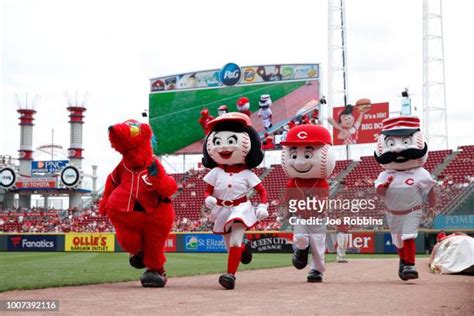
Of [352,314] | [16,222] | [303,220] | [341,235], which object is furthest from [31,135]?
[352,314]

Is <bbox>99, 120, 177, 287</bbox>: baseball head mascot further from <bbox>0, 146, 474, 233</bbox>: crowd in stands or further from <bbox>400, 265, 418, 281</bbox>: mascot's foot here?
<bbox>0, 146, 474, 233</bbox>: crowd in stands

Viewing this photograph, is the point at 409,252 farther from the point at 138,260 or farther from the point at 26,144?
the point at 26,144

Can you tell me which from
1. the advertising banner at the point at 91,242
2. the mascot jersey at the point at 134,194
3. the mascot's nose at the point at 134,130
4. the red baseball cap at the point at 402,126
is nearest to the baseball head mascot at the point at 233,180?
the mascot jersey at the point at 134,194

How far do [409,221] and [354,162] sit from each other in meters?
26.7

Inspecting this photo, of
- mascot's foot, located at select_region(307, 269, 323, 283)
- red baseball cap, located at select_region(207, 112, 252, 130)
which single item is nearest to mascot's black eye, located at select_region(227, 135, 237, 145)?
red baseball cap, located at select_region(207, 112, 252, 130)

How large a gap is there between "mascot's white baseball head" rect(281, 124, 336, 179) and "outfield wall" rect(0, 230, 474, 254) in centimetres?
1070

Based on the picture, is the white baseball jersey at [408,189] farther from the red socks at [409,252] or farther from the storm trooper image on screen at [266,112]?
the storm trooper image on screen at [266,112]

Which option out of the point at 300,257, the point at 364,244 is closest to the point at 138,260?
the point at 300,257

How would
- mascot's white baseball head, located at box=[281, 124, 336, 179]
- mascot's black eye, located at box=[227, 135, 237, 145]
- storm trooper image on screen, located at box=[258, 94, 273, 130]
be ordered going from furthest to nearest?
storm trooper image on screen, located at box=[258, 94, 273, 130] → mascot's white baseball head, located at box=[281, 124, 336, 179] → mascot's black eye, located at box=[227, 135, 237, 145]

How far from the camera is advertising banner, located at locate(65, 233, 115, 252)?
28.3 m

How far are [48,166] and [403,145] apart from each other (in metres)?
39.5

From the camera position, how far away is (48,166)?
1809 inches

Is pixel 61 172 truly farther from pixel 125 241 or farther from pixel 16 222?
pixel 125 241

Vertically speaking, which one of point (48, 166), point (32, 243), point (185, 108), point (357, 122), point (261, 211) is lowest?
point (32, 243)
